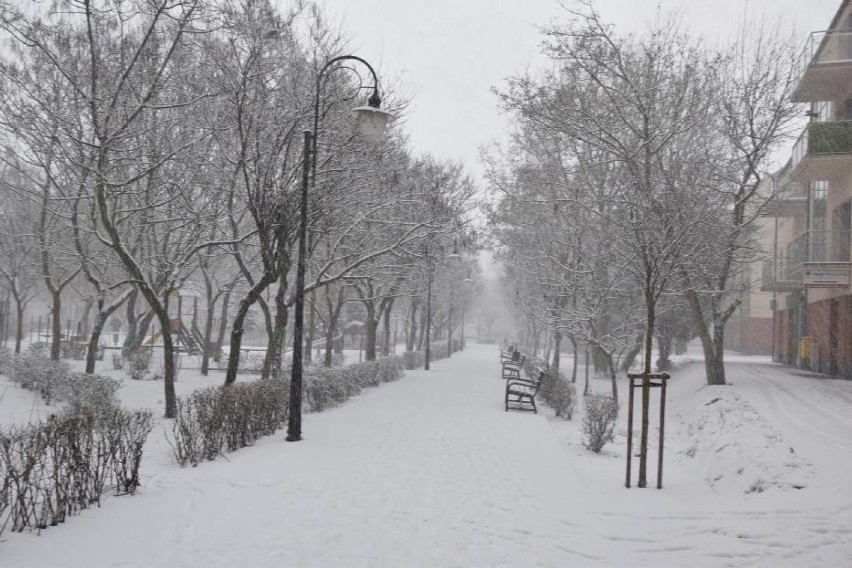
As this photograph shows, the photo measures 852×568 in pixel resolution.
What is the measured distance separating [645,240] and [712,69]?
812 centimetres

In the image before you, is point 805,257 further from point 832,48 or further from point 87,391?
point 87,391

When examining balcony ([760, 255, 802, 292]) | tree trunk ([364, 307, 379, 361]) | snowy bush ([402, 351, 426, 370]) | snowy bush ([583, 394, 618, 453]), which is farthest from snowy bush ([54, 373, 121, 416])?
balcony ([760, 255, 802, 292])

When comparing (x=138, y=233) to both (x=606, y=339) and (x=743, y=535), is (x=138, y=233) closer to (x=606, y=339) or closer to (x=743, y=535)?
(x=606, y=339)

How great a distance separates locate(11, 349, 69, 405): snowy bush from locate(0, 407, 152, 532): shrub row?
290 inches

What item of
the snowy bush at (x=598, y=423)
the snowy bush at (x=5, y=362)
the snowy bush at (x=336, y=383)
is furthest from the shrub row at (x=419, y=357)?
the snowy bush at (x=598, y=423)

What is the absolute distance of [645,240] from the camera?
880 cm

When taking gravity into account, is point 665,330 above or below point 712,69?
below

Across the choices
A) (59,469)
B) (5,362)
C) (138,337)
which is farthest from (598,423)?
(138,337)

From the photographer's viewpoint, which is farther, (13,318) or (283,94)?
(13,318)

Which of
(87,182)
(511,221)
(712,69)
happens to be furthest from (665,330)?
(87,182)

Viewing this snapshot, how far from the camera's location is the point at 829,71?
18406 mm

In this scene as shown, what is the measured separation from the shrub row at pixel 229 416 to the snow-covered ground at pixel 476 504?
1.00 ft

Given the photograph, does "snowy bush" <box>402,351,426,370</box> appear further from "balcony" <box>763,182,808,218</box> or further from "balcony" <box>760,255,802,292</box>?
"balcony" <box>763,182,808,218</box>

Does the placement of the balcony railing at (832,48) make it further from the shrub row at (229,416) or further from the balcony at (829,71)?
the shrub row at (229,416)
